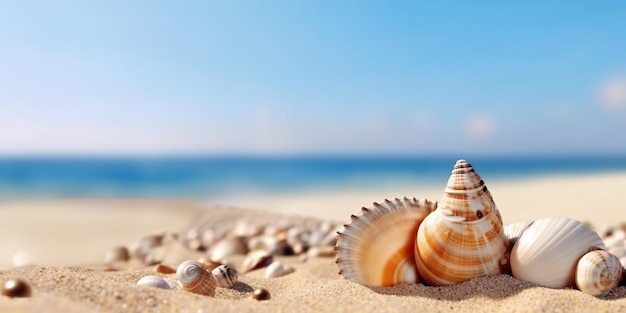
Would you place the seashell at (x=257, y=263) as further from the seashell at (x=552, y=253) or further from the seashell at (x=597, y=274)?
the seashell at (x=597, y=274)

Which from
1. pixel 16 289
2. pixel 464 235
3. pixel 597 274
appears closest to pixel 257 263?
pixel 464 235

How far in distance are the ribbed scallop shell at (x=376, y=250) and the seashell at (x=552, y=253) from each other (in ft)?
1.88

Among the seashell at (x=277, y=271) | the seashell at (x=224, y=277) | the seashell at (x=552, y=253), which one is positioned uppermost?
the seashell at (x=552, y=253)

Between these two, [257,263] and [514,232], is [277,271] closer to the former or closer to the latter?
[257,263]

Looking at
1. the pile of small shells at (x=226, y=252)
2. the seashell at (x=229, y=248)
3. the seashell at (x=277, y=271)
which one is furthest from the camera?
the seashell at (x=229, y=248)

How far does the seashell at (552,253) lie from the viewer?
232 centimetres

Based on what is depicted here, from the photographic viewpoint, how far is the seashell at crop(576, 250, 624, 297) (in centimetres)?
221

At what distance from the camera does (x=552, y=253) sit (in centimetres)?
234

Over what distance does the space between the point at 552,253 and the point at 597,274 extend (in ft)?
0.70

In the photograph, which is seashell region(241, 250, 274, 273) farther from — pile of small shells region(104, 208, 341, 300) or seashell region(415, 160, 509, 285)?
seashell region(415, 160, 509, 285)

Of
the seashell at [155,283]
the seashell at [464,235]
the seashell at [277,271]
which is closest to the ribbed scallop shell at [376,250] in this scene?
the seashell at [464,235]

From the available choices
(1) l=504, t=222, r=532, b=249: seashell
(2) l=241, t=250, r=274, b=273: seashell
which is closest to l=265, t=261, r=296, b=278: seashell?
(2) l=241, t=250, r=274, b=273: seashell

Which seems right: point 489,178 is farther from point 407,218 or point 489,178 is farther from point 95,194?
point 407,218

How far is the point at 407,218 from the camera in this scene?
2.61 meters
